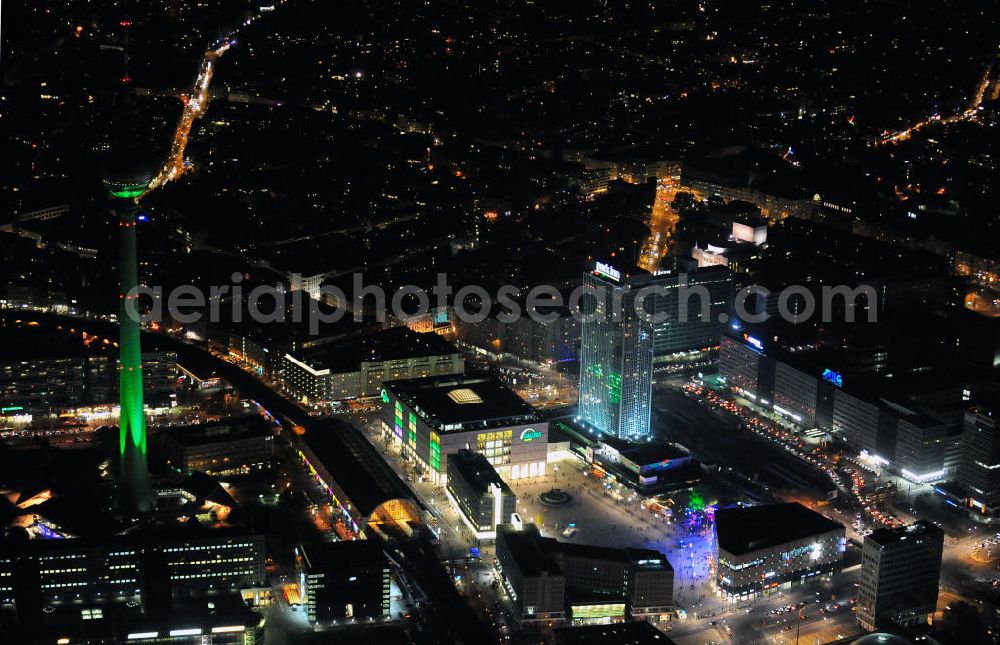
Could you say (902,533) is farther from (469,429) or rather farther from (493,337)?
(493,337)

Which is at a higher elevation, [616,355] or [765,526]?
[616,355]

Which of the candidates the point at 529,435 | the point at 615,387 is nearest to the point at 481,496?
the point at 529,435

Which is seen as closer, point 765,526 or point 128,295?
point 128,295

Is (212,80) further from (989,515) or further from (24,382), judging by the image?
(989,515)

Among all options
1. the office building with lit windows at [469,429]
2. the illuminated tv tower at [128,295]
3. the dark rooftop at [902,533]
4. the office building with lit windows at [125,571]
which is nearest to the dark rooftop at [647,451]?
the office building with lit windows at [469,429]

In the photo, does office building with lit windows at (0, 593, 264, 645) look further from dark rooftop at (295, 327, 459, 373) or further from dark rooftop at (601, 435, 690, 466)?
dark rooftop at (295, 327, 459, 373)

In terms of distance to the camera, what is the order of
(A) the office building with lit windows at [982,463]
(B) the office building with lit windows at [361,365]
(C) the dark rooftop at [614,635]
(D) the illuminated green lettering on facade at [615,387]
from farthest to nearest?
(B) the office building with lit windows at [361,365] < (D) the illuminated green lettering on facade at [615,387] < (A) the office building with lit windows at [982,463] < (C) the dark rooftop at [614,635]

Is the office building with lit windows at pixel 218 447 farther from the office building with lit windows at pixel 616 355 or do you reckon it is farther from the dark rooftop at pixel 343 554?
the office building with lit windows at pixel 616 355
